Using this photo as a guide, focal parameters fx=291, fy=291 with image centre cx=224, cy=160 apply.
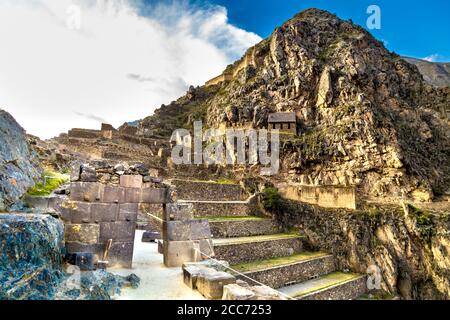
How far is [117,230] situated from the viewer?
637 cm

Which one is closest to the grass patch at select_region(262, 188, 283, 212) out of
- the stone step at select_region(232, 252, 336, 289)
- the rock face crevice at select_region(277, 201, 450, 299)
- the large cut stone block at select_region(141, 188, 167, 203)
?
the rock face crevice at select_region(277, 201, 450, 299)

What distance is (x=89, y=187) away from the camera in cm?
619

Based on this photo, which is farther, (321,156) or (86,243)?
(321,156)

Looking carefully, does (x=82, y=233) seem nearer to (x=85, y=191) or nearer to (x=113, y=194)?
→ (x=85, y=191)

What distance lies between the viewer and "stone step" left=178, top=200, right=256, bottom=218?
14202 mm

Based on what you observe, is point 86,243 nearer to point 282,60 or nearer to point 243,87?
point 243,87

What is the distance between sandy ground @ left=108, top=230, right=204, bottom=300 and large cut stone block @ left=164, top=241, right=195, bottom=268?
0.68 feet

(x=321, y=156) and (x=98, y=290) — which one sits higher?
(x=321, y=156)

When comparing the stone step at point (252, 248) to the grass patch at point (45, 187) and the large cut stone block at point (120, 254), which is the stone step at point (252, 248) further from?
the grass patch at point (45, 187)

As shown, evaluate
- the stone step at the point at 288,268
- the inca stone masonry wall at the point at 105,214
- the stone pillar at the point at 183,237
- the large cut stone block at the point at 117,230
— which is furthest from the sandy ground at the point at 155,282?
the stone step at the point at 288,268

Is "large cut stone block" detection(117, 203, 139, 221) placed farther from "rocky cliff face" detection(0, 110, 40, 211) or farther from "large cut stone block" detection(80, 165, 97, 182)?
"rocky cliff face" detection(0, 110, 40, 211)

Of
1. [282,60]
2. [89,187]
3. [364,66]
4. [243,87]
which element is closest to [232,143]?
[243,87]

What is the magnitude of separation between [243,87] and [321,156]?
15.5 meters

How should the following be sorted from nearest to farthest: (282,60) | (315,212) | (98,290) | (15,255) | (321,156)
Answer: (15,255) < (98,290) < (315,212) < (321,156) < (282,60)
